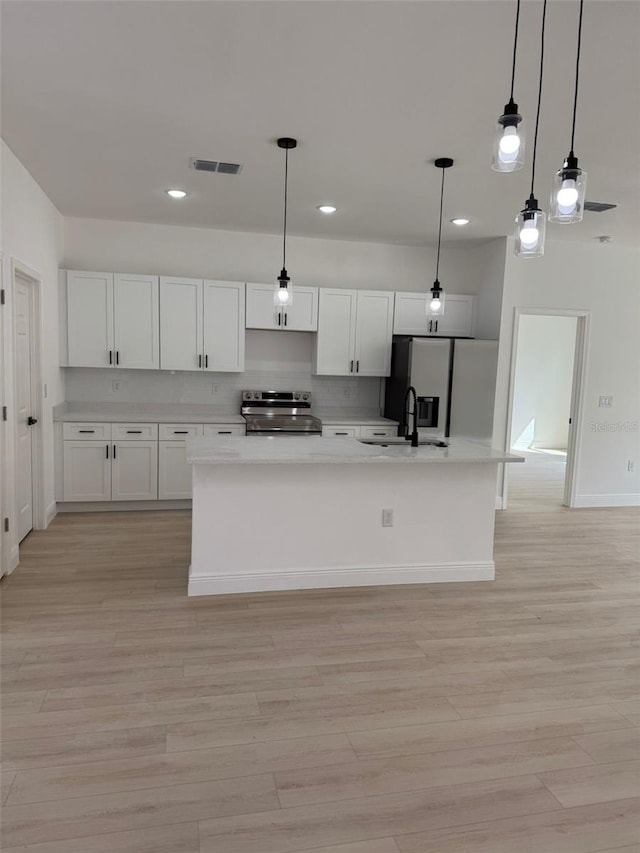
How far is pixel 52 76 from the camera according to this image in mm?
2740

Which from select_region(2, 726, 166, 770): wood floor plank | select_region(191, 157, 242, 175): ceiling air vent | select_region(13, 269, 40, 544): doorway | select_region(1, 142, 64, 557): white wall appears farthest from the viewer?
select_region(13, 269, 40, 544): doorway

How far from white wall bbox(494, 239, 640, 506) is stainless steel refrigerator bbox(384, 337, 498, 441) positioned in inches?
8.4

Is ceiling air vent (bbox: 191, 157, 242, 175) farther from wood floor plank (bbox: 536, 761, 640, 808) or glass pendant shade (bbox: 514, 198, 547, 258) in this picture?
wood floor plank (bbox: 536, 761, 640, 808)

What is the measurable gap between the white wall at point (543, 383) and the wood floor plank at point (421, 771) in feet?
29.8

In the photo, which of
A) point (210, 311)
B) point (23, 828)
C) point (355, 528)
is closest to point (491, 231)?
point (210, 311)

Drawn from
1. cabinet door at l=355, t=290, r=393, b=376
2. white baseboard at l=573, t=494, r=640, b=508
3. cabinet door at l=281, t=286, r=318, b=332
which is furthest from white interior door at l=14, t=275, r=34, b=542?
white baseboard at l=573, t=494, r=640, b=508

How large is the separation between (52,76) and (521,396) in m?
9.63

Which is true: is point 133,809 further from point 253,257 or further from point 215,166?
point 253,257

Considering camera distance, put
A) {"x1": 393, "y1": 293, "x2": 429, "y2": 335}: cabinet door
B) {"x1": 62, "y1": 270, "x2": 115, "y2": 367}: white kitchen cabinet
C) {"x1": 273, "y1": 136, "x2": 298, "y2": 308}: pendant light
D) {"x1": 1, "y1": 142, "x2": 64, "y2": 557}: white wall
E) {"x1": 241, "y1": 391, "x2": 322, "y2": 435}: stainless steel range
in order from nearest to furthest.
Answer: {"x1": 273, "y1": 136, "x2": 298, "y2": 308}: pendant light, {"x1": 1, "y1": 142, "x2": 64, "y2": 557}: white wall, {"x1": 62, "y1": 270, "x2": 115, "y2": 367}: white kitchen cabinet, {"x1": 241, "y1": 391, "x2": 322, "y2": 435}: stainless steel range, {"x1": 393, "y1": 293, "x2": 429, "y2": 335}: cabinet door

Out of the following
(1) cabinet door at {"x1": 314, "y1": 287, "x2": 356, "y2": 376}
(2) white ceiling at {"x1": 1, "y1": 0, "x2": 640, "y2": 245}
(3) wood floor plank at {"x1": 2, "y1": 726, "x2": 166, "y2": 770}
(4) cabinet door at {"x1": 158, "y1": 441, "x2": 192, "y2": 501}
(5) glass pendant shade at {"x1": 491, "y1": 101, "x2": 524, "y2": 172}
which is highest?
(2) white ceiling at {"x1": 1, "y1": 0, "x2": 640, "y2": 245}

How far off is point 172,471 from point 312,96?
3.63 metres

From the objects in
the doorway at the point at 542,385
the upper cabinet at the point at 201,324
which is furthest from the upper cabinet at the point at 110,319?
the doorway at the point at 542,385

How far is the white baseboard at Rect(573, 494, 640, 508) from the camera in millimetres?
6301

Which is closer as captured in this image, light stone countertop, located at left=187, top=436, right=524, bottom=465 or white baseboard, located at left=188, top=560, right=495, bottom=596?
light stone countertop, located at left=187, top=436, right=524, bottom=465
